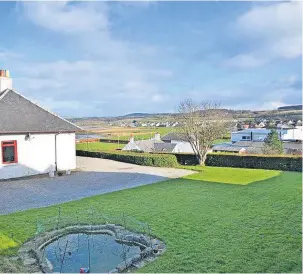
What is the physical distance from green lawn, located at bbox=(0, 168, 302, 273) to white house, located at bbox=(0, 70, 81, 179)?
6.69 meters

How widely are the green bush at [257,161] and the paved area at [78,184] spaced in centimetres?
459

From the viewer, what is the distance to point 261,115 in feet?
315

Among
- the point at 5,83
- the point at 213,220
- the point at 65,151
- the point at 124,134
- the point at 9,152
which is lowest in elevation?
the point at 213,220

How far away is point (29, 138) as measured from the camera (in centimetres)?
1825

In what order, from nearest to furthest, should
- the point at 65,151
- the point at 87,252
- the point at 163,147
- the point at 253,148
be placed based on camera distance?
the point at 87,252
the point at 65,151
the point at 163,147
the point at 253,148

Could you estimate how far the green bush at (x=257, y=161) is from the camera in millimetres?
21875

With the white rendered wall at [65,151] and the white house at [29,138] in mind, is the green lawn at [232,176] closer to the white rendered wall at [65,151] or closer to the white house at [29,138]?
the white rendered wall at [65,151]

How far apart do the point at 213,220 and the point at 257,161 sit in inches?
575

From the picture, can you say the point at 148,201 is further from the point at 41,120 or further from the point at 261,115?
the point at 261,115

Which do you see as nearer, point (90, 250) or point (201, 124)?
point (90, 250)

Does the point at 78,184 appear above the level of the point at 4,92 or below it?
below

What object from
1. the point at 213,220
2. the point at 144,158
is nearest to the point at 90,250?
the point at 213,220

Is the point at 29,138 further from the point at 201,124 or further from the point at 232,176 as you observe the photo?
the point at 201,124

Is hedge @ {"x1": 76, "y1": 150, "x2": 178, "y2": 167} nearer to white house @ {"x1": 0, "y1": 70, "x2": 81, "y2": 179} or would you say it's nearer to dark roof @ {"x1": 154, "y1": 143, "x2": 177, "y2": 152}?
white house @ {"x1": 0, "y1": 70, "x2": 81, "y2": 179}
